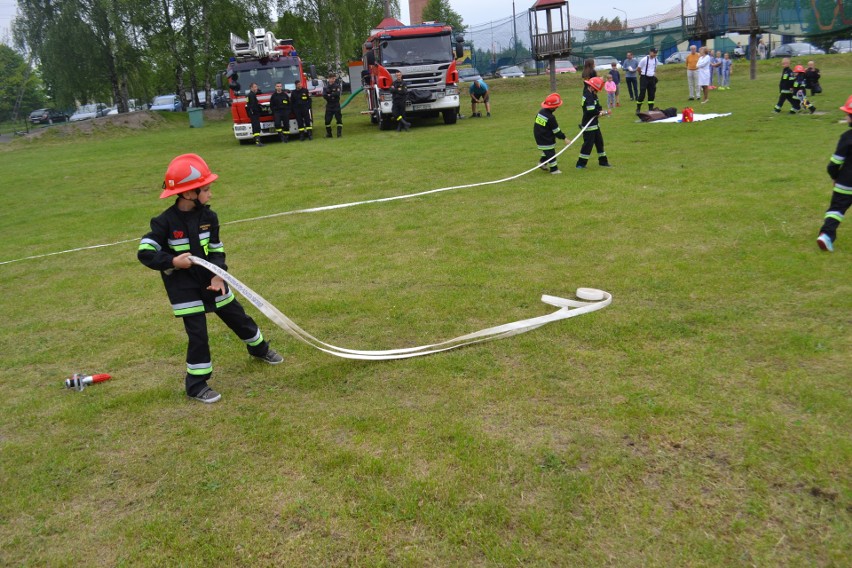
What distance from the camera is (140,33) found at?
1585 inches

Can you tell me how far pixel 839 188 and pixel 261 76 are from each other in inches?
786

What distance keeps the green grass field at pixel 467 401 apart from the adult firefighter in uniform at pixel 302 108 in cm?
1310

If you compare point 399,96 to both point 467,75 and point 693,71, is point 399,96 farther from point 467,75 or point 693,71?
point 467,75

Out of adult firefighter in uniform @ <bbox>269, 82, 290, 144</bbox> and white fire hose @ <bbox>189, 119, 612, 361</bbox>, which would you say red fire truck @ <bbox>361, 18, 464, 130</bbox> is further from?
white fire hose @ <bbox>189, 119, 612, 361</bbox>

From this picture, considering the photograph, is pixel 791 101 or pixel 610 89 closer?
pixel 791 101

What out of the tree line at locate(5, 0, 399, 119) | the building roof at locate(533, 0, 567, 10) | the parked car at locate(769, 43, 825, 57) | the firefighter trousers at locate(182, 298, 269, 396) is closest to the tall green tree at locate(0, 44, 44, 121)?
the tree line at locate(5, 0, 399, 119)

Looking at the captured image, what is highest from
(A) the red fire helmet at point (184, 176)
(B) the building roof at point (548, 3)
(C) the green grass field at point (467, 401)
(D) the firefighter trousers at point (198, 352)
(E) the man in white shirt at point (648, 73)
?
(B) the building roof at point (548, 3)

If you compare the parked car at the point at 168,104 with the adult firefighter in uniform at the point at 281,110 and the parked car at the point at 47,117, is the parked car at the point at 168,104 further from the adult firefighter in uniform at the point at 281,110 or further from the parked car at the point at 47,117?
the adult firefighter in uniform at the point at 281,110

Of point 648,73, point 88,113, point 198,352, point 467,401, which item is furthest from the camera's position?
point 88,113

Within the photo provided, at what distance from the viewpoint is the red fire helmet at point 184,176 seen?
14.9 feet

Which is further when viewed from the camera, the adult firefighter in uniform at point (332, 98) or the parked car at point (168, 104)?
the parked car at point (168, 104)

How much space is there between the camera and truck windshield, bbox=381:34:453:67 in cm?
2233

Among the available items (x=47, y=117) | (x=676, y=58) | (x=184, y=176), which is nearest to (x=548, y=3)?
(x=676, y=58)

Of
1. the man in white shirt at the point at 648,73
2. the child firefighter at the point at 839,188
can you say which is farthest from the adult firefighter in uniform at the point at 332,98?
the child firefighter at the point at 839,188
